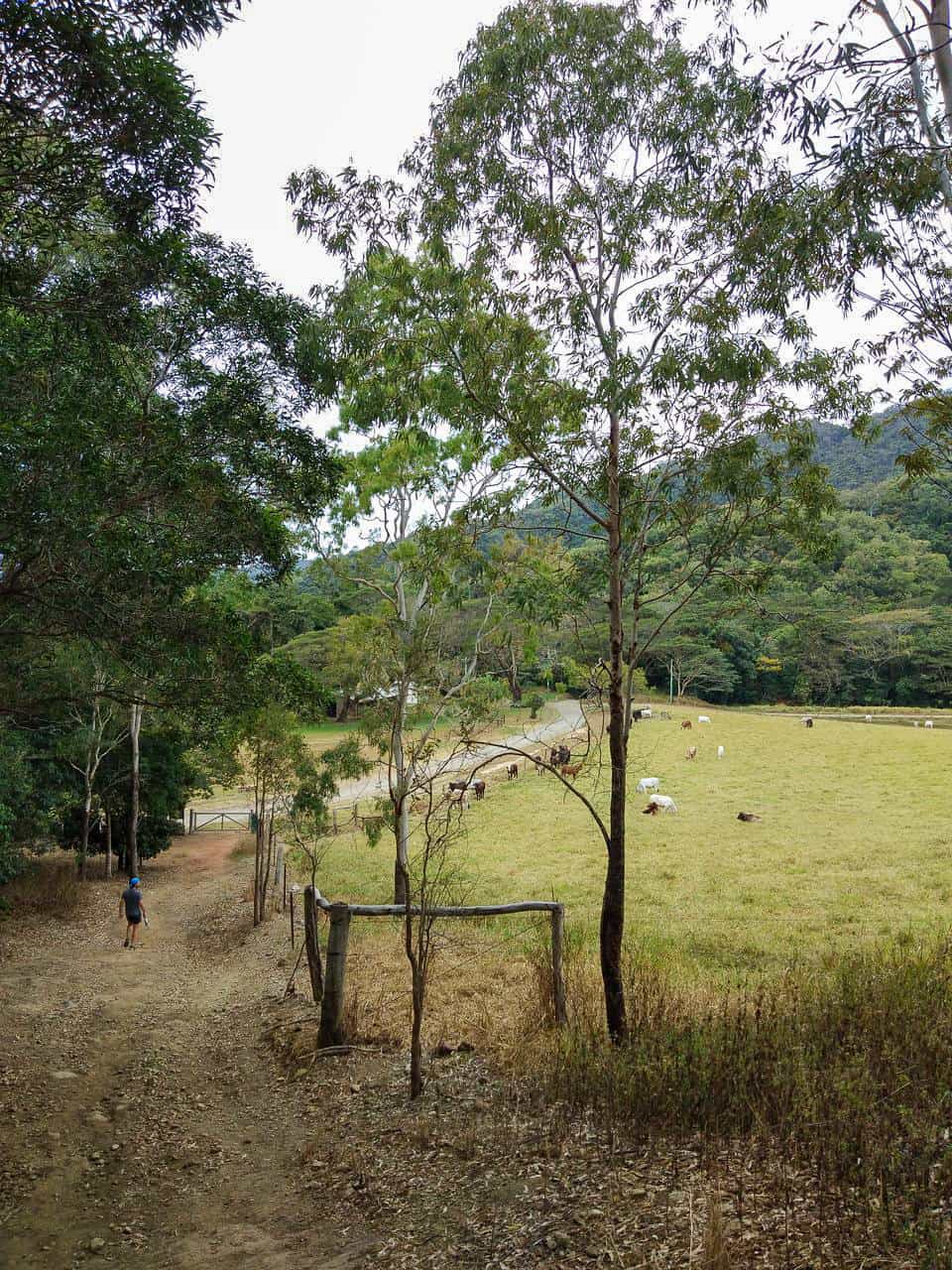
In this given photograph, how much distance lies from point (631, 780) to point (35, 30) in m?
29.8

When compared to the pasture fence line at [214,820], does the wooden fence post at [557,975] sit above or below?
above

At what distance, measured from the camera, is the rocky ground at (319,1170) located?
11.7 feet

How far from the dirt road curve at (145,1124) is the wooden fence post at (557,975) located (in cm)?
238

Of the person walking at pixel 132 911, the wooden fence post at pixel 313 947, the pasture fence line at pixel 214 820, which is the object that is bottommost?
the pasture fence line at pixel 214 820

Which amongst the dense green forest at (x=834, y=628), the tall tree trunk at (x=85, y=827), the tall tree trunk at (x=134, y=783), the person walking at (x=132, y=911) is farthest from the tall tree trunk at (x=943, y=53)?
the tall tree trunk at (x=85, y=827)

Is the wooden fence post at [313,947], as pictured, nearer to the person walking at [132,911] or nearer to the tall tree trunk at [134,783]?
the person walking at [132,911]

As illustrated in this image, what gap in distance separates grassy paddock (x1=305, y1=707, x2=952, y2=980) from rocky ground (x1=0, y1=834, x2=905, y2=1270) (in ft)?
8.01

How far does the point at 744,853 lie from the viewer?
64.5 feet

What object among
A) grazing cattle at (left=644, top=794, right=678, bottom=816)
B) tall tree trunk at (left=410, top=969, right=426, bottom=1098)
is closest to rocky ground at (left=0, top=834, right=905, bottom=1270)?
tall tree trunk at (left=410, top=969, right=426, bottom=1098)

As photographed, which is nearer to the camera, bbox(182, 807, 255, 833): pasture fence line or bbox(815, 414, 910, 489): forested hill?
bbox(182, 807, 255, 833): pasture fence line

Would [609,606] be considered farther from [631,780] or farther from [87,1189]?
[631,780]

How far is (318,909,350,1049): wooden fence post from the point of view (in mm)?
6902

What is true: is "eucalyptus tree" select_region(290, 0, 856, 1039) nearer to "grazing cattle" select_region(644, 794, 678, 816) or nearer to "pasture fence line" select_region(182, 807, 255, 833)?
"grazing cattle" select_region(644, 794, 678, 816)

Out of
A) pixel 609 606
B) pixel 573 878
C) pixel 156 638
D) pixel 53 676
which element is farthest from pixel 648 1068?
pixel 573 878
